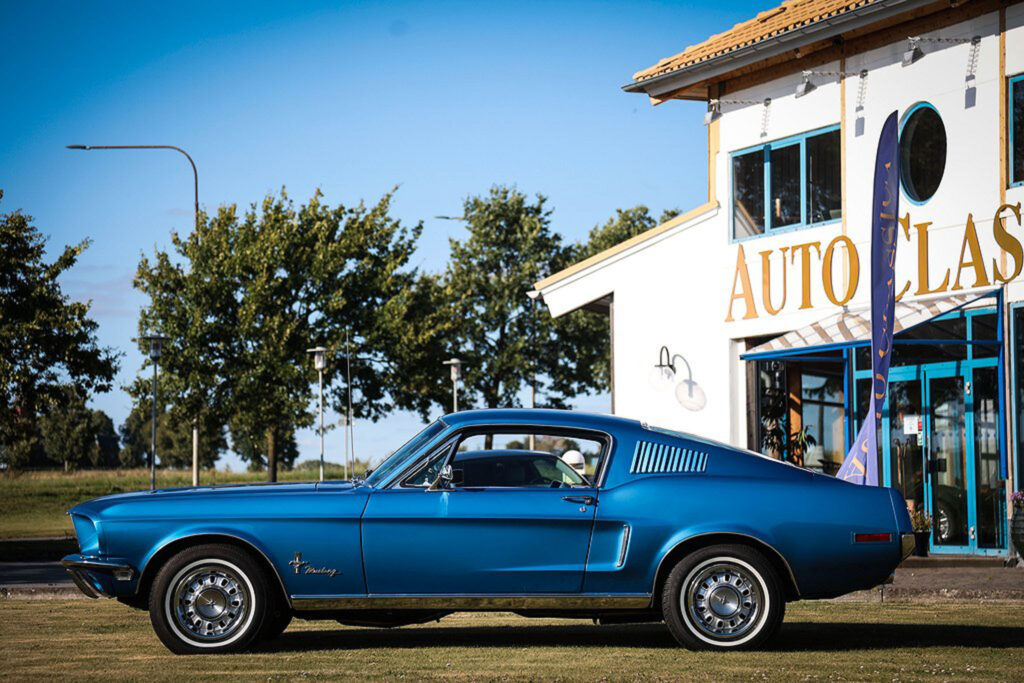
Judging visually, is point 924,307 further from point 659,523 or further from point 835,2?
point 659,523

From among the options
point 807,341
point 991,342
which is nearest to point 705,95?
point 807,341

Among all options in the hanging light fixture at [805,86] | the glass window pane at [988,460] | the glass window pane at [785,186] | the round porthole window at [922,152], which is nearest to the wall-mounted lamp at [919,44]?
the round porthole window at [922,152]

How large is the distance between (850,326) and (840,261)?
1.46 meters

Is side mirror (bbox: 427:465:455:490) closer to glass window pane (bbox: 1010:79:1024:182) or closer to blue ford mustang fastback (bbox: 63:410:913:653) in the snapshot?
blue ford mustang fastback (bbox: 63:410:913:653)

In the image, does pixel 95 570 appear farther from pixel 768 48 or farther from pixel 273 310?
pixel 273 310

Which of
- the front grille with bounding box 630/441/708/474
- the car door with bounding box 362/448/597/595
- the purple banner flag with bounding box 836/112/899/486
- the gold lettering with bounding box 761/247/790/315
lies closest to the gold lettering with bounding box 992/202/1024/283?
the purple banner flag with bounding box 836/112/899/486

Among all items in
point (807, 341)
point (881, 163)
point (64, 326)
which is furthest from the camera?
point (64, 326)

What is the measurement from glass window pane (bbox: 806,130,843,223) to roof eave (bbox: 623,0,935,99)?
Answer: 146 cm

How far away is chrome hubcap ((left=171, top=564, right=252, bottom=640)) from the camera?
8.54 metres

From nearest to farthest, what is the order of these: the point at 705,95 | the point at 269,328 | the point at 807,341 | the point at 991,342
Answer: the point at 991,342
the point at 807,341
the point at 705,95
the point at 269,328

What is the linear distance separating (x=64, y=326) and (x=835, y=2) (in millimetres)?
16617

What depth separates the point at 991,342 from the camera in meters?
17.8

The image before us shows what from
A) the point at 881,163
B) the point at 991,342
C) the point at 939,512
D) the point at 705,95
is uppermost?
the point at 705,95

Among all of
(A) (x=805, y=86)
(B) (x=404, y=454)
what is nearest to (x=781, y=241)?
(A) (x=805, y=86)
